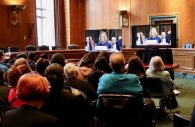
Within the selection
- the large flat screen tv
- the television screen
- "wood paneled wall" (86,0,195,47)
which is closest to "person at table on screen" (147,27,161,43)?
the large flat screen tv

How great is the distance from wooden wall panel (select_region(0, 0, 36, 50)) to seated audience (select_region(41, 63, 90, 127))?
8014 millimetres

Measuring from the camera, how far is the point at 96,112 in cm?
370

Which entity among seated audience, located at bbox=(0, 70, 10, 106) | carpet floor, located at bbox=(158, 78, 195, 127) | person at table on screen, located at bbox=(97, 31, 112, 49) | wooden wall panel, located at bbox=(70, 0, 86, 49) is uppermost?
wooden wall panel, located at bbox=(70, 0, 86, 49)

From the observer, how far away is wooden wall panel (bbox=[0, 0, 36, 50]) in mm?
10734

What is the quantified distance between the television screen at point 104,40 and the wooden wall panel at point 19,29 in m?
Result: 2.93

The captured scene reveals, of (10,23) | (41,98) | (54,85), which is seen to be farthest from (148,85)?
(10,23)

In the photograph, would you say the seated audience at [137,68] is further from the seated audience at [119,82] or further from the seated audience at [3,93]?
the seated audience at [3,93]

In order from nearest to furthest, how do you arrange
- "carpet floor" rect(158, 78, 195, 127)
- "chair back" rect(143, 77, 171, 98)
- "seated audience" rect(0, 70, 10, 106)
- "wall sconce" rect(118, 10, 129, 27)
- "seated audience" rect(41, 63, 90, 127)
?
"seated audience" rect(41, 63, 90, 127)
"seated audience" rect(0, 70, 10, 106)
"chair back" rect(143, 77, 171, 98)
"carpet floor" rect(158, 78, 195, 127)
"wall sconce" rect(118, 10, 129, 27)

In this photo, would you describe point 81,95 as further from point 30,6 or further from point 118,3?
point 118,3

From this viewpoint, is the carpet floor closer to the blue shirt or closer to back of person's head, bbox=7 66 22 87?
the blue shirt

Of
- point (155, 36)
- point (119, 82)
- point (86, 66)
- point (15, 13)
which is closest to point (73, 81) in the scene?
point (119, 82)

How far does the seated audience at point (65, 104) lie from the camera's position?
283 centimetres

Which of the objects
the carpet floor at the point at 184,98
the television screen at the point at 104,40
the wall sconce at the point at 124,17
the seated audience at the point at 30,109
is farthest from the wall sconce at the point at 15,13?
the seated audience at the point at 30,109

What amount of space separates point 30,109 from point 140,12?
10.8 m
